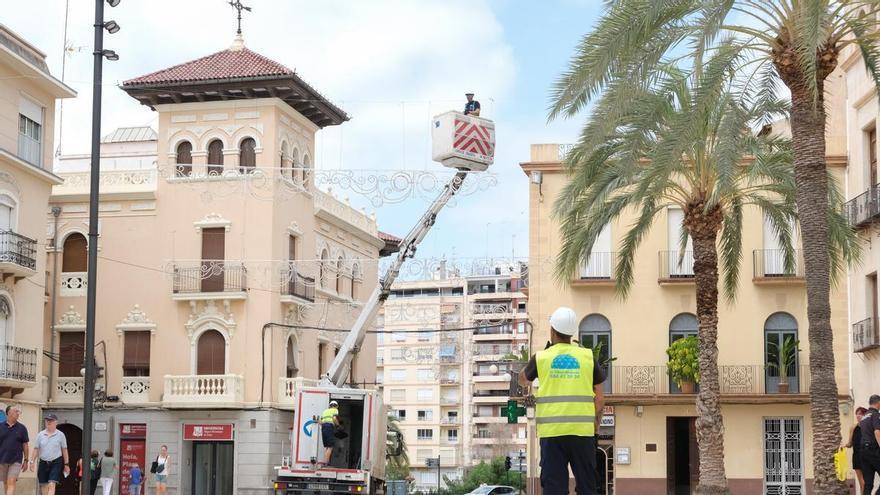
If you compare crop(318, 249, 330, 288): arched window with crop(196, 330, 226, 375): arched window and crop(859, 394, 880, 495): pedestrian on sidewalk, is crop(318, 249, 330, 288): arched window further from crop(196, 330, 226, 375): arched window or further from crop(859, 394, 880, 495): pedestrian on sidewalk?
crop(859, 394, 880, 495): pedestrian on sidewalk

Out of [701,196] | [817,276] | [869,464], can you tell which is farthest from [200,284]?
[869,464]

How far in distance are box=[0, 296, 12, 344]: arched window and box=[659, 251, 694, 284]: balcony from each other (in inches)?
755

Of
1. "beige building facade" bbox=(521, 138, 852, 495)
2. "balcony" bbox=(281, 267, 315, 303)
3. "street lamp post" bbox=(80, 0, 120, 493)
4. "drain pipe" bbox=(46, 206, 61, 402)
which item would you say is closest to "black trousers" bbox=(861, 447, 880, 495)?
"street lamp post" bbox=(80, 0, 120, 493)

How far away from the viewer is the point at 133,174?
4662 centimetres

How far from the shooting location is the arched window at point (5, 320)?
36094mm

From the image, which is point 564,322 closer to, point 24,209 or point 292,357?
point 24,209

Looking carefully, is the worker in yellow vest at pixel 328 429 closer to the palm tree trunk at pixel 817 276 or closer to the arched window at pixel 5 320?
the arched window at pixel 5 320

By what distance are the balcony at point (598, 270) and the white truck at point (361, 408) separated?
11459mm

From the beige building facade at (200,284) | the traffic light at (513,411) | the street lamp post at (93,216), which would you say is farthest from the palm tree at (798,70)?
the beige building facade at (200,284)

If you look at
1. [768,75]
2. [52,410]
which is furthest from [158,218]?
[768,75]

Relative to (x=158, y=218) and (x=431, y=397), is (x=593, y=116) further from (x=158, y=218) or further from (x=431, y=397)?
(x=431, y=397)

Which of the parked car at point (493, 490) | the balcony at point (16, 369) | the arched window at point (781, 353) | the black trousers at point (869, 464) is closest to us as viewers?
the black trousers at point (869, 464)

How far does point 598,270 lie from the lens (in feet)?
139

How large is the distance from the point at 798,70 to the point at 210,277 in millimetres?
28999
